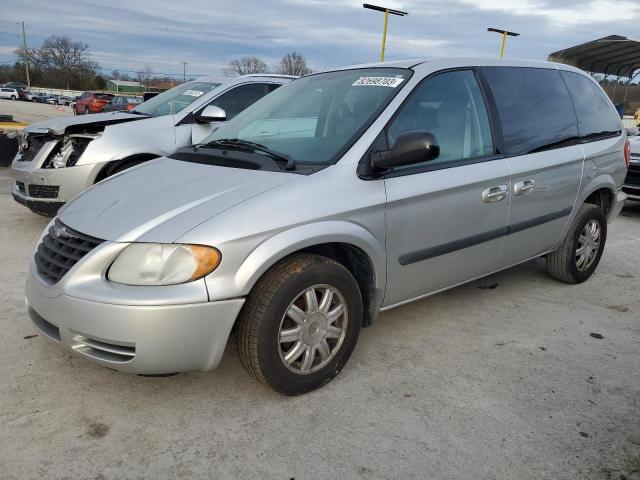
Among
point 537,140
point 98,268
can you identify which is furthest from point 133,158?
point 537,140

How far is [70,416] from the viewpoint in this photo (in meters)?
2.38

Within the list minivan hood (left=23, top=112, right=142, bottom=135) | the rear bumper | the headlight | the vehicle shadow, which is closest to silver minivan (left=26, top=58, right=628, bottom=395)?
the headlight

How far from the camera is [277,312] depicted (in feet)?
7.70

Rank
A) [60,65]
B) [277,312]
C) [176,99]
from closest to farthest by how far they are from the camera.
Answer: [277,312] < [176,99] < [60,65]

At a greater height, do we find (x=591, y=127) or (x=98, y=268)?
(x=591, y=127)

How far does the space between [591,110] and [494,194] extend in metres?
1.62

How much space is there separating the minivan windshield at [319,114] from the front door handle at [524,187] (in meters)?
1.02

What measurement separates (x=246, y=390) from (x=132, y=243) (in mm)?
952

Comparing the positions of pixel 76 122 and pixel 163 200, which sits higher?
pixel 76 122

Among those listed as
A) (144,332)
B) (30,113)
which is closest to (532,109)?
(144,332)

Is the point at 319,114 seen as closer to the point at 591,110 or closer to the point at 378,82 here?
the point at 378,82

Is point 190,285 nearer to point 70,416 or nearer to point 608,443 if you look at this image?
point 70,416

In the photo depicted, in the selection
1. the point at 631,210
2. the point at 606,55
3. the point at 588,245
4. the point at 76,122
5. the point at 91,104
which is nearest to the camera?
the point at 588,245

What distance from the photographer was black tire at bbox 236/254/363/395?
2.32 meters
